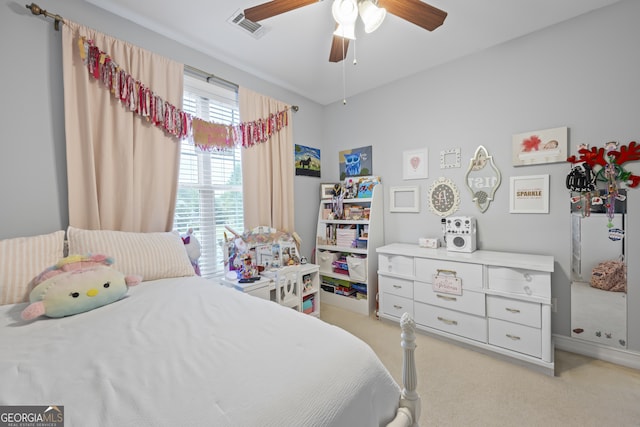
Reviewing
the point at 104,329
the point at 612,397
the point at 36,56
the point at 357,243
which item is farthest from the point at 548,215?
the point at 36,56

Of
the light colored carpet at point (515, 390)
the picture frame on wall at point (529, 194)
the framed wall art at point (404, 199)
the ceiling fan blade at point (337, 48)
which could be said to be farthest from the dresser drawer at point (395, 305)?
the ceiling fan blade at point (337, 48)

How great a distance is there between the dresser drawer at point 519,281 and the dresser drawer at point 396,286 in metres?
0.66

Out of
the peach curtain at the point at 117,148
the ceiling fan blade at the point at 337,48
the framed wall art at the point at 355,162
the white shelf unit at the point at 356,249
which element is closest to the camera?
the peach curtain at the point at 117,148

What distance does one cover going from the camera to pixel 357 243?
293 centimetres

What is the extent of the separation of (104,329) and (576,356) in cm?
305

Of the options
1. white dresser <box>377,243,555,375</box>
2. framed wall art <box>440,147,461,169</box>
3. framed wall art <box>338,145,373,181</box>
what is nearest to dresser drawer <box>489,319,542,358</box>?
white dresser <box>377,243,555,375</box>

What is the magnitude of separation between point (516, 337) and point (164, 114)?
3.16m

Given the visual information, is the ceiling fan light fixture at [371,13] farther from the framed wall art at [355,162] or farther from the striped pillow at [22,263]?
the striped pillow at [22,263]

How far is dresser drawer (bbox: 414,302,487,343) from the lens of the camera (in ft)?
6.73

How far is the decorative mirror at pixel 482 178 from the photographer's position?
2.33 m

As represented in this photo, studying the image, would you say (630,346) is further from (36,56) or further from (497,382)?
(36,56)

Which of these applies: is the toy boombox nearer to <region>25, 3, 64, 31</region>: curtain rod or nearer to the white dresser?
the white dresser

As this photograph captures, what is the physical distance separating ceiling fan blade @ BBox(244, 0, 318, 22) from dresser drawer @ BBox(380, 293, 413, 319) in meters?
2.43

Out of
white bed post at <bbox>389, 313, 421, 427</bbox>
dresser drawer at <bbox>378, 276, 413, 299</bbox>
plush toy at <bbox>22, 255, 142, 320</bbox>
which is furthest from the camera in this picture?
dresser drawer at <bbox>378, 276, 413, 299</bbox>
